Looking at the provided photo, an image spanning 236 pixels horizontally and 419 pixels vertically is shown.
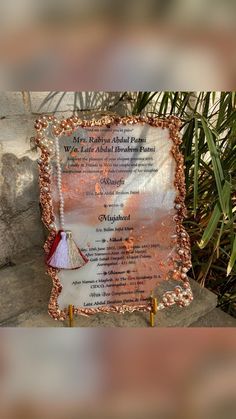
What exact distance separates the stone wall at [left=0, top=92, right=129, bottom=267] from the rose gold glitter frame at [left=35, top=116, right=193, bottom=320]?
0.32 meters

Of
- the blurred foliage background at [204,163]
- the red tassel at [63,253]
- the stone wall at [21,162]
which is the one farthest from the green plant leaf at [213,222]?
the stone wall at [21,162]

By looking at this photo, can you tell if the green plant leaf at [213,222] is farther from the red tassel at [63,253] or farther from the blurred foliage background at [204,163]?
the red tassel at [63,253]

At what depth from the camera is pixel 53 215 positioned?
939 mm

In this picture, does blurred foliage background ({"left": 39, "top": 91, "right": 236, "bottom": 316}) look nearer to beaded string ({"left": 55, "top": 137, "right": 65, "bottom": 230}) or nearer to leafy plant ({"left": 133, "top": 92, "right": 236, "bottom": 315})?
leafy plant ({"left": 133, "top": 92, "right": 236, "bottom": 315})

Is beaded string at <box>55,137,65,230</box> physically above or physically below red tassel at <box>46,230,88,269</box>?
above

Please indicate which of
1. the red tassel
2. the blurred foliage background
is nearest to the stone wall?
the blurred foliage background

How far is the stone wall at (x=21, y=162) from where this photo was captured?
124 cm

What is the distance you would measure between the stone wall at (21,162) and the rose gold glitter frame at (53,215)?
32cm

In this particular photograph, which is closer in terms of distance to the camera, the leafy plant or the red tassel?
the red tassel

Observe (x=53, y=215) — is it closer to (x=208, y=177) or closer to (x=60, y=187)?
(x=60, y=187)

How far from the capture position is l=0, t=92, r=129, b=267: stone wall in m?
1.24
